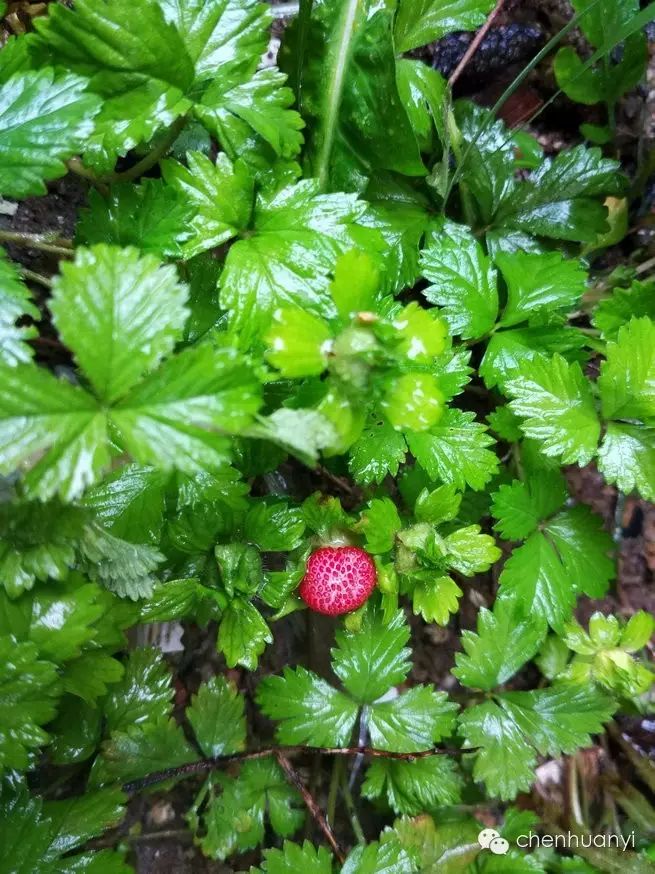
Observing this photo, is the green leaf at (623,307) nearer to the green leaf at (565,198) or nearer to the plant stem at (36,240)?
the green leaf at (565,198)

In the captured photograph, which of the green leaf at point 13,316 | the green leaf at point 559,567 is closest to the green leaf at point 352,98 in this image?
the green leaf at point 13,316

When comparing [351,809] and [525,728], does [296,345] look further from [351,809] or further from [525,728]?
[351,809]

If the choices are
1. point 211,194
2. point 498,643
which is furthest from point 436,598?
point 211,194

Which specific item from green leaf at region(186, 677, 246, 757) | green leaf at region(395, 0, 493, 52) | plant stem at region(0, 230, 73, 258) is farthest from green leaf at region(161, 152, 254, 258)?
green leaf at region(186, 677, 246, 757)

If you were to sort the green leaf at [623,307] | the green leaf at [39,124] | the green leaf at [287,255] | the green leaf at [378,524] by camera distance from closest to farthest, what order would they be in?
the green leaf at [39,124], the green leaf at [287,255], the green leaf at [378,524], the green leaf at [623,307]

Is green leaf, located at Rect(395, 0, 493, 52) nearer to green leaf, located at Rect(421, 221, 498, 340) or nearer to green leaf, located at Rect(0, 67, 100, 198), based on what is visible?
green leaf, located at Rect(421, 221, 498, 340)
